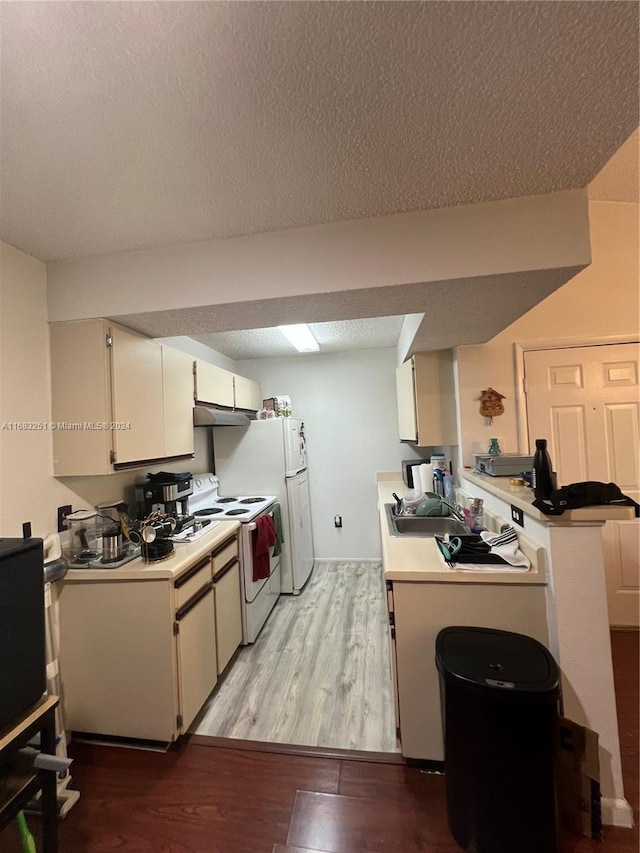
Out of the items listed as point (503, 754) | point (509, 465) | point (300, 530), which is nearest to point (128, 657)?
point (503, 754)

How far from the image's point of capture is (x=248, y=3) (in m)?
0.73

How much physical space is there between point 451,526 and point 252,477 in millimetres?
1844

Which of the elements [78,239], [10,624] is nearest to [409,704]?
[10,624]

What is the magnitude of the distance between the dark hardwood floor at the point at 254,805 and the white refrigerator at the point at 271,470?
1.62 metres

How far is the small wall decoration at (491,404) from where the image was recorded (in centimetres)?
249

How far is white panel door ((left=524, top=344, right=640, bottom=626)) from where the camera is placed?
96.2 inches

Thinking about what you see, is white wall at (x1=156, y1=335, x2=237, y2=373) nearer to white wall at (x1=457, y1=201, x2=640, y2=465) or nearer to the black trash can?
white wall at (x1=457, y1=201, x2=640, y2=465)

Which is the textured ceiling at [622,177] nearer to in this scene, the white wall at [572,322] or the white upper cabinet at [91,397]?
the white wall at [572,322]

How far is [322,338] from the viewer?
3.40 metres

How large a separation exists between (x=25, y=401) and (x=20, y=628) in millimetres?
1027

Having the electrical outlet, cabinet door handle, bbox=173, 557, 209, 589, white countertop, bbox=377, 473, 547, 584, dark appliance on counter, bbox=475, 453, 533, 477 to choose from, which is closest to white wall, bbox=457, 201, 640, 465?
dark appliance on counter, bbox=475, 453, 533, 477

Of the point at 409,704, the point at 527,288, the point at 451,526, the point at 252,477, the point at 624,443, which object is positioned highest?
the point at 527,288

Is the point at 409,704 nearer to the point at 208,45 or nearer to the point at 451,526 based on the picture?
the point at 451,526

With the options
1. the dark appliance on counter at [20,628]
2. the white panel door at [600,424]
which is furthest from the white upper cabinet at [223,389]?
the white panel door at [600,424]
